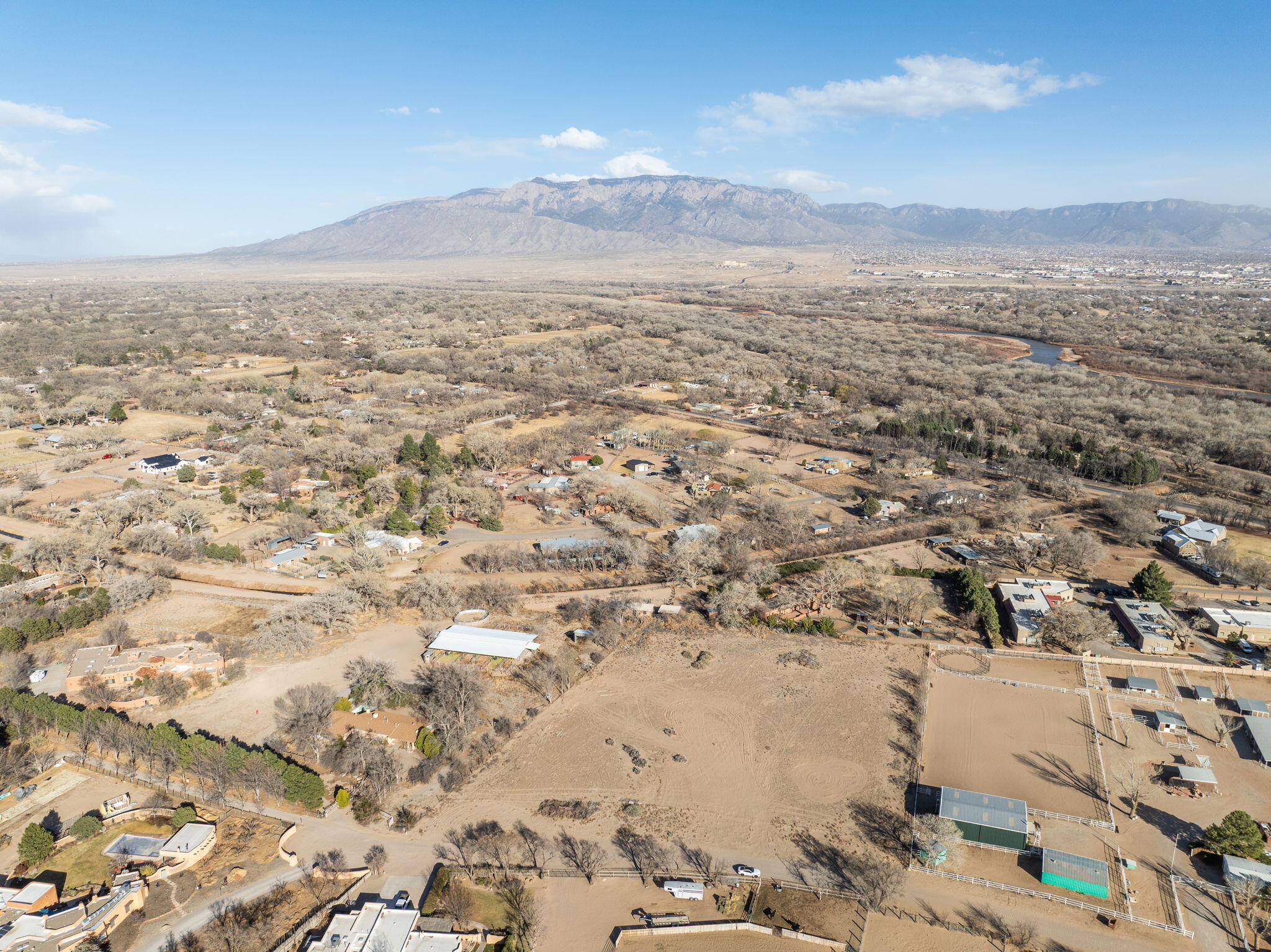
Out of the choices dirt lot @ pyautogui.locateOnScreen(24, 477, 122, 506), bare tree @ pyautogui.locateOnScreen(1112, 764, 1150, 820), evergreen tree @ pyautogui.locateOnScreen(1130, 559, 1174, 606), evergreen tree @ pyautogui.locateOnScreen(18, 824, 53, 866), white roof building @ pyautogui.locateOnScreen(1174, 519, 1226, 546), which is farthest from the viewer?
dirt lot @ pyautogui.locateOnScreen(24, 477, 122, 506)

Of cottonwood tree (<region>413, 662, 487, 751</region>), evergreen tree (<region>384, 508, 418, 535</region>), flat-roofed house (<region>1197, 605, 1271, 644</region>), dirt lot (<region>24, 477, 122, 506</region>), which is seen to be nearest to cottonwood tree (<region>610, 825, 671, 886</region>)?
cottonwood tree (<region>413, 662, 487, 751</region>)

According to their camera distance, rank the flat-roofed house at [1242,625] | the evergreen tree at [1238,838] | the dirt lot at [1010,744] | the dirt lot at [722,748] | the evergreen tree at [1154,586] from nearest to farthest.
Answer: the evergreen tree at [1238,838] < the dirt lot at [722,748] < the dirt lot at [1010,744] < the flat-roofed house at [1242,625] < the evergreen tree at [1154,586]

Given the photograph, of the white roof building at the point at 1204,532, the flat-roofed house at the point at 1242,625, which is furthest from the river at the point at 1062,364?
the flat-roofed house at the point at 1242,625

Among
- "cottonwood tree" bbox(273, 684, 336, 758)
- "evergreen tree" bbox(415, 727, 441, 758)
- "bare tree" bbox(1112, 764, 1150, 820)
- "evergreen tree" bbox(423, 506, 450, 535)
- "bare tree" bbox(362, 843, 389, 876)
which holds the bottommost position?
"bare tree" bbox(1112, 764, 1150, 820)

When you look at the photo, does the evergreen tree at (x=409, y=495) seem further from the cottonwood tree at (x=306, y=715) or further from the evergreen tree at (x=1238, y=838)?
the evergreen tree at (x=1238, y=838)

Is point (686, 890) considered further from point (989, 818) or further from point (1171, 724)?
point (1171, 724)

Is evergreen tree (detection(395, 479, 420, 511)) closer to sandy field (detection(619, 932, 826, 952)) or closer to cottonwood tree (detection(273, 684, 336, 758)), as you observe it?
cottonwood tree (detection(273, 684, 336, 758))
